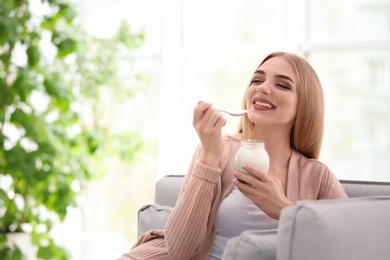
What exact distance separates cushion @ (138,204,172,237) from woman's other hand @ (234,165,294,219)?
1.65 ft

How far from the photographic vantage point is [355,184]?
2.17 meters

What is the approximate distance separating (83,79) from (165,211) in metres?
2.08

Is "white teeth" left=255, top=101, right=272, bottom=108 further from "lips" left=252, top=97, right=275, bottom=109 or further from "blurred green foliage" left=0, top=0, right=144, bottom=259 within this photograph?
"blurred green foliage" left=0, top=0, right=144, bottom=259

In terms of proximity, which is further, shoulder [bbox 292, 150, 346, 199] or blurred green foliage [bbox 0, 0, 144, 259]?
blurred green foliage [bbox 0, 0, 144, 259]

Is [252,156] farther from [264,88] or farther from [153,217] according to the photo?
[153,217]

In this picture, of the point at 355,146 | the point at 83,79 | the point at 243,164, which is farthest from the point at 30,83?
the point at 243,164

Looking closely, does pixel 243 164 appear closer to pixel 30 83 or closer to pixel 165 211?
pixel 165 211

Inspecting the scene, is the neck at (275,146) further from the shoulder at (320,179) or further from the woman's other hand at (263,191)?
the woman's other hand at (263,191)

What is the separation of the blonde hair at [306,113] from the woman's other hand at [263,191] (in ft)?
1.17

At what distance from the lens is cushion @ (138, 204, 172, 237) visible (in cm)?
228

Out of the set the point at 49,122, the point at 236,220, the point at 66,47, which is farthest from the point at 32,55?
the point at 236,220

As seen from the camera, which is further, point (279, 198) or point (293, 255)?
point (279, 198)

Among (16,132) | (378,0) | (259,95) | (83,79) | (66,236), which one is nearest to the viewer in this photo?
(259,95)

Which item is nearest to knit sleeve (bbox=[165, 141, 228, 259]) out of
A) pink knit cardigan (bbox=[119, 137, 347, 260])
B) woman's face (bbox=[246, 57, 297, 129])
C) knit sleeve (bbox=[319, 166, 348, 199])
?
pink knit cardigan (bbox=[119, 137, 347, 260])
